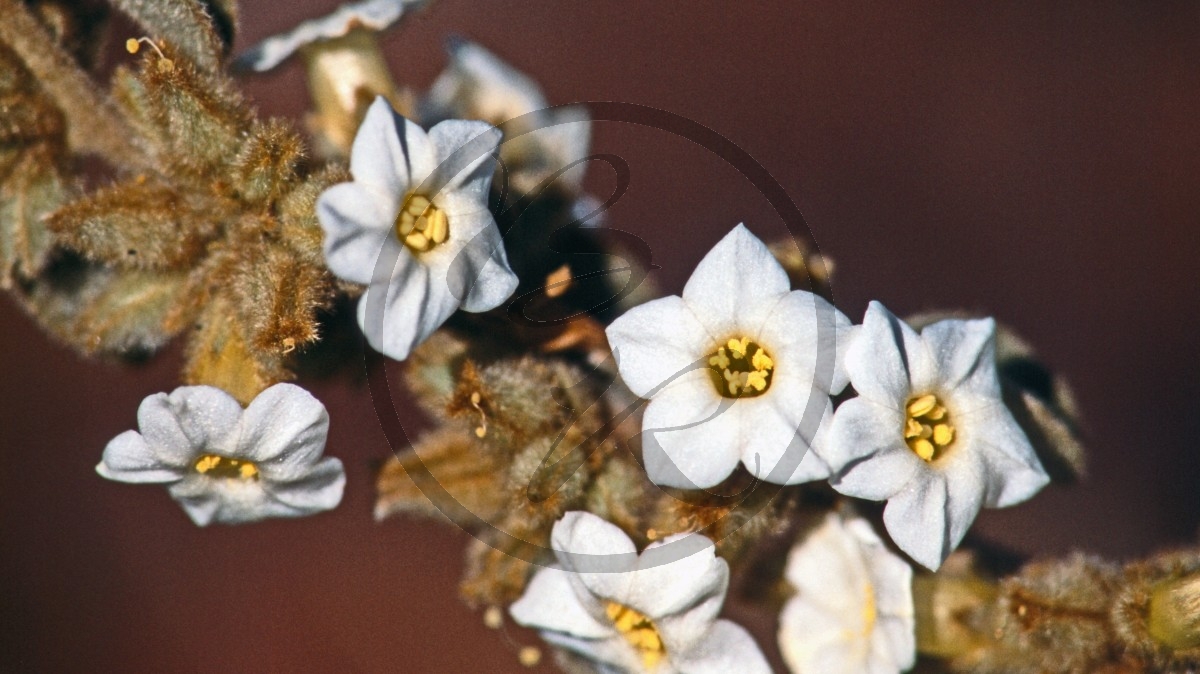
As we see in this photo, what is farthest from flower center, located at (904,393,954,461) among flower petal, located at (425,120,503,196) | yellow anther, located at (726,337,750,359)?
flower petal, located at (425,120,503,196)

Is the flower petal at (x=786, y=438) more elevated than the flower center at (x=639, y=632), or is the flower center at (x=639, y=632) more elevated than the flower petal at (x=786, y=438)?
the flower petal at (x=786, y=438)

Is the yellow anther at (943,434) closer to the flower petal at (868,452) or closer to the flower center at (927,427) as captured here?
the flower center at (927,427)

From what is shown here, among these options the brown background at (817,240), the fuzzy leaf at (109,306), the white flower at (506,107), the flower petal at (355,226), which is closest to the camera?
the flower petal at (355,226)

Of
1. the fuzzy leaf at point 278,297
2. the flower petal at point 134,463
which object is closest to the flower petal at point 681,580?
the fuzzy leaf at point 278,297

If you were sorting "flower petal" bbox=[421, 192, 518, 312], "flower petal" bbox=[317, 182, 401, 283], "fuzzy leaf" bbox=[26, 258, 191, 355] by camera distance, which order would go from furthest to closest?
"fuzzy leaf" bbox=[26, 258, 191, 355] → "flower petal" bbox=[421, 192, 518, 312] → "flower petal" bbox=[317, 182, 401, 283]

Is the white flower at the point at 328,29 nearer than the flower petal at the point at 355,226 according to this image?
No

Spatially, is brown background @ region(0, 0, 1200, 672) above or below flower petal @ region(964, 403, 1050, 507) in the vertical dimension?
below

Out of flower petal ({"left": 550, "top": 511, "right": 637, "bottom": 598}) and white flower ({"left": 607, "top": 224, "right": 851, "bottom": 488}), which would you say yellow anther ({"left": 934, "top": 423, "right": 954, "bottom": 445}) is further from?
flower petal ({"left": 550, "top": 511, "right": 637, "bottom": 598})
